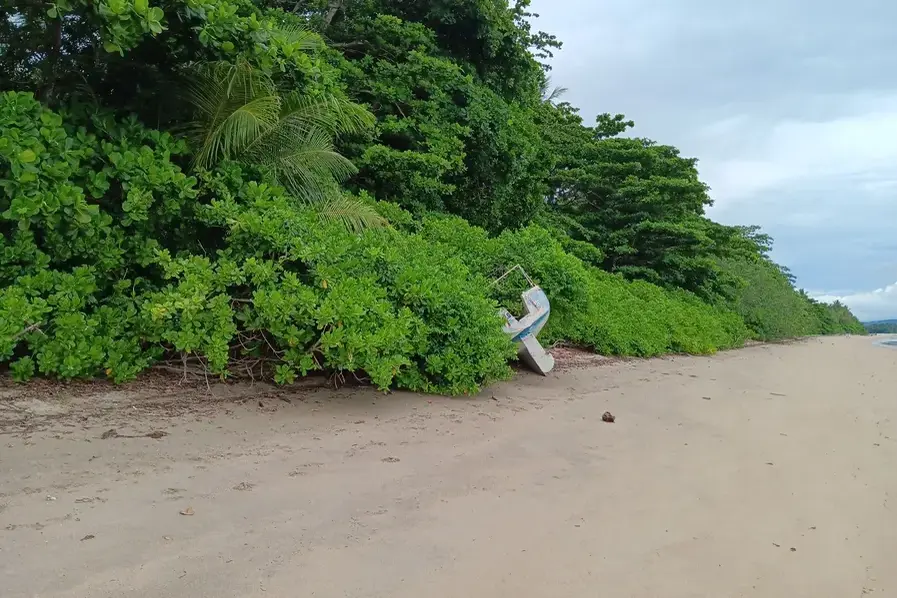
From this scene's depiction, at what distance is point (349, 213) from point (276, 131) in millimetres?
1315

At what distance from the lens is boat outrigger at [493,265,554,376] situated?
702 centimetres

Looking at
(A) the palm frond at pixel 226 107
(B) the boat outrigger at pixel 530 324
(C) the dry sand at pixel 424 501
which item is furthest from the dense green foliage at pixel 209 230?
(C) the dry sand at pixel 424 501

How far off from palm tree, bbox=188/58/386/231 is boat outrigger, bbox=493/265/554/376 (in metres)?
2.21

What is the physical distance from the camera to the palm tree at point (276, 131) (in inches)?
246

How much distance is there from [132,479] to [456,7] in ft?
35.7

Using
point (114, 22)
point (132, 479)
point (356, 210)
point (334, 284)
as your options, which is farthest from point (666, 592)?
point (356, 210)

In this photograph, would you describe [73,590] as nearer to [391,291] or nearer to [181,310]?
[181,310]

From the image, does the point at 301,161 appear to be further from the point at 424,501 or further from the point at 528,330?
the point at 424,501

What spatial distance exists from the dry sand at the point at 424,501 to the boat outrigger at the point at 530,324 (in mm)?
1482

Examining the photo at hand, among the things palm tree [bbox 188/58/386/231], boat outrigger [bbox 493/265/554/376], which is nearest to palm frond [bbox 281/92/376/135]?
palm tree [bbox 188/58/386/231]

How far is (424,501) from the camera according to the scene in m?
3.30

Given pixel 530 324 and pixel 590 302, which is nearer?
pixel 530 324

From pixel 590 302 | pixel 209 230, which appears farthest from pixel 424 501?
pixel 590 302

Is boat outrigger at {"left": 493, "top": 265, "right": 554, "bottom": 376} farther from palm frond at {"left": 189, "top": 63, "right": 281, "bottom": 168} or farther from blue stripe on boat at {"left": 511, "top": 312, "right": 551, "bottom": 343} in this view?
palm frond at {"left": 189, "top": 63, "right": 281, "bottom": 168}
